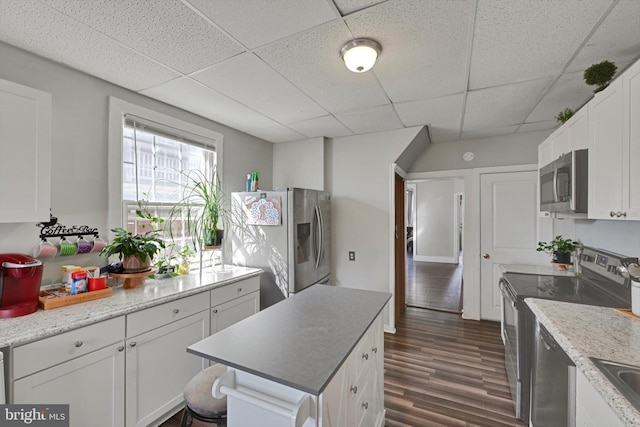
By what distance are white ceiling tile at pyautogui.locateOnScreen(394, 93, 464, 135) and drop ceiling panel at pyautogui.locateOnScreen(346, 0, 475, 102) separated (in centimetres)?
25

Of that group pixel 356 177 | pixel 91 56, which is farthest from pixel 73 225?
pixel 356 177

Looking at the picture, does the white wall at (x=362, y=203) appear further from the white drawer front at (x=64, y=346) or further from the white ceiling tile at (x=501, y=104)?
the white drawer front at (x=64, y=346)

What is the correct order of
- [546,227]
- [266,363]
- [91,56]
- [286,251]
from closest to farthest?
[266,363], [91,56], [286,251], [546,227]

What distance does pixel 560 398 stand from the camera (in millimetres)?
1383

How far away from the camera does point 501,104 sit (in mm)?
2510

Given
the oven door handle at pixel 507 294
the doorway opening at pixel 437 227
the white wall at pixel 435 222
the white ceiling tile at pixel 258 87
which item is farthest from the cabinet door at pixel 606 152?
the white wall at pixel 435 222

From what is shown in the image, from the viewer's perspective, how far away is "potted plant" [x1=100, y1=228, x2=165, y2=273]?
1915mm

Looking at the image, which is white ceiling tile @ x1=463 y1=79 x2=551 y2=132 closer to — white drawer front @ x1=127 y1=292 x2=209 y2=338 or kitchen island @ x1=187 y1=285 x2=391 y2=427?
kitchen island @ x1=187 y1=285 x2=391 y2=427

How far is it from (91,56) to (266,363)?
2.16 m

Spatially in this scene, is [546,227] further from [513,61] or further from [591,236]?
[513,61]

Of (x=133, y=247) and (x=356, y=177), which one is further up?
(x=356, y=177)

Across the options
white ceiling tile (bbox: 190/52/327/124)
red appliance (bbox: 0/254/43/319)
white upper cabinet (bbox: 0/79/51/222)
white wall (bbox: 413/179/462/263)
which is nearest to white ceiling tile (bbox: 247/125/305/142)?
white ceiling tile (bbox: 190/52/327/124)

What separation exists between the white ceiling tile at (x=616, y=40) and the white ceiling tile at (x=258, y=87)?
1886 millimetres

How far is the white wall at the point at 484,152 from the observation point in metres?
3.42
